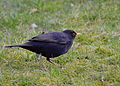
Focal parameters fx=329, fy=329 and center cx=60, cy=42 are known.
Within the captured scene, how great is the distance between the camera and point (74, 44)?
749 centimetres

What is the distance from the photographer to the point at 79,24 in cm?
904

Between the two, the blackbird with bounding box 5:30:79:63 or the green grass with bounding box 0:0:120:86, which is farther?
the blackbird with bounding box 5:30:79:63

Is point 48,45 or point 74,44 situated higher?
point 48,45

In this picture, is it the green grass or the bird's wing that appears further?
the bird's wing

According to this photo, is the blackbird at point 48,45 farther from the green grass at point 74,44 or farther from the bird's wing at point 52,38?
the green grass at point 74,44

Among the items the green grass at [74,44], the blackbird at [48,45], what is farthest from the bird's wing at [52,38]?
the green grass at [74,44]

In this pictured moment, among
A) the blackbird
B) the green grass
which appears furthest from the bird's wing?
the green grass

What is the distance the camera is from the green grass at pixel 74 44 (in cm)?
528

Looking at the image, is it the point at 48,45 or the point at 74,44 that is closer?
the point at 48,45

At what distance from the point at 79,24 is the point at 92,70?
3.37 meters

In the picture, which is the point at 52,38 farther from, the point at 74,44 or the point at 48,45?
the point at 74,44

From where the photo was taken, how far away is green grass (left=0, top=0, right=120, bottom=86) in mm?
5281

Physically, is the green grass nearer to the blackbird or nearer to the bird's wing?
the blackbird

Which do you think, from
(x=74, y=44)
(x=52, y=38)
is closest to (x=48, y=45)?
(x=52, y=38)
